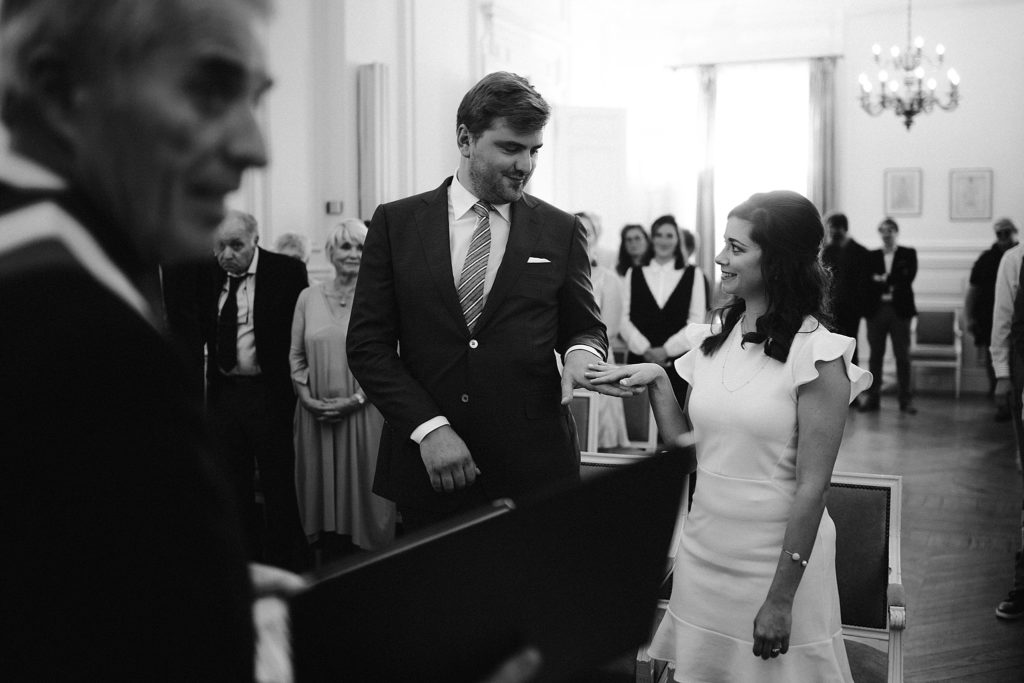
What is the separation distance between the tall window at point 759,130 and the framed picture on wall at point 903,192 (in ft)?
3.11

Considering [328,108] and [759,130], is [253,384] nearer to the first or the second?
[328,108]

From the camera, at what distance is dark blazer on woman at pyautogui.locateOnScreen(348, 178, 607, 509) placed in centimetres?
212

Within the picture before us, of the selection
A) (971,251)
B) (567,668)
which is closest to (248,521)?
(567,668)

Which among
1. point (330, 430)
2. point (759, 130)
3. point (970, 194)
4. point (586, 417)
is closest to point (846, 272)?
point (970, 194)

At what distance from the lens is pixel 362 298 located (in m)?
2.20

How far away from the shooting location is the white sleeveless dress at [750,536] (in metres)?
1.94

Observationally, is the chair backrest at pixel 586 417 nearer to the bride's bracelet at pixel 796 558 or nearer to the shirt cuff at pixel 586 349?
the shirt cuff at pixel 586 349

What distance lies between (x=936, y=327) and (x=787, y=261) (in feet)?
30.3

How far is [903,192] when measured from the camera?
11164 mm

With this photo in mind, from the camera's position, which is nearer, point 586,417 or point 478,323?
point 478,323

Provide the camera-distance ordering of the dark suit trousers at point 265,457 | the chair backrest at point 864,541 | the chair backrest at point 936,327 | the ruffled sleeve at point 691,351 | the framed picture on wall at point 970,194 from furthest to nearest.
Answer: the framed picture on wall at point 970,194 → the chair backrest at point 936,327 → the dark suit trousers at point 265,457 → the chair backrest at point 864,541 → the ruffled sleeve at point 691,351

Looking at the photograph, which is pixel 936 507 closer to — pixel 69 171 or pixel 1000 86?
pixel 69 171

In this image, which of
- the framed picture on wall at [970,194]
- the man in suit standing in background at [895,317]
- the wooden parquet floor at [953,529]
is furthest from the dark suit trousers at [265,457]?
the framed picture on wall at [970,194]

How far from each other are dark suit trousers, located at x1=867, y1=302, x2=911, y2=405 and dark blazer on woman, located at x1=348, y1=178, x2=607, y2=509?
800cm
